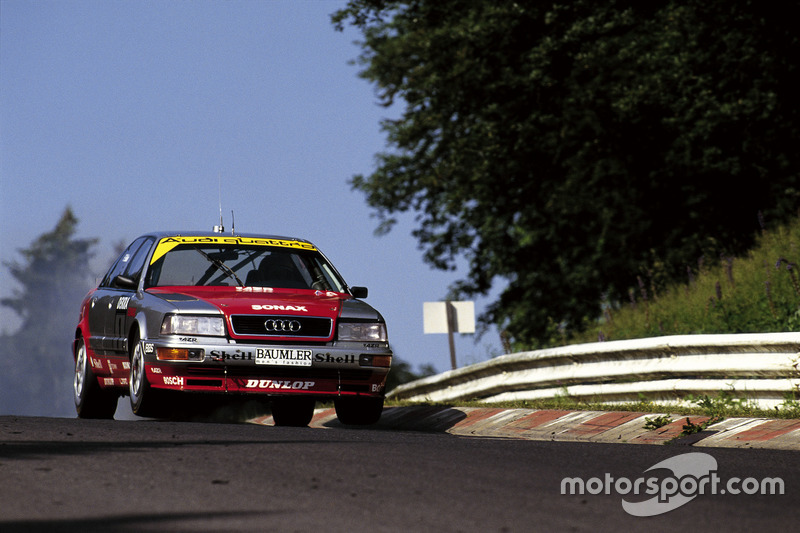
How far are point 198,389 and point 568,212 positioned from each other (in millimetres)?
14248

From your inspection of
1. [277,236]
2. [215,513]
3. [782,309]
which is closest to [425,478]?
[215,513]

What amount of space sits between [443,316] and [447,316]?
0.20ft

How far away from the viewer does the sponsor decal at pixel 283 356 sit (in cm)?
1049

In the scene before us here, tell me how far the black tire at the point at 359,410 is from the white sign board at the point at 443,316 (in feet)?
23.3

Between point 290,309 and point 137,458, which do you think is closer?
point 137,458

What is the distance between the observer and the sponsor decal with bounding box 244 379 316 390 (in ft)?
34.5

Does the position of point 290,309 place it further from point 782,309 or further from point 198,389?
A: point 782,309

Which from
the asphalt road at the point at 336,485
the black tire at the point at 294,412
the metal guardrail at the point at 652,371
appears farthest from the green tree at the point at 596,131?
the asphalt road at the point at 336,485

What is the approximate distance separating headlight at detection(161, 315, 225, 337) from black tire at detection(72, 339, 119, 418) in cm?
199

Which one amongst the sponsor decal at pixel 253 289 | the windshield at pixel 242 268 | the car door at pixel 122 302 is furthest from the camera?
the windshield at pixel 242 268

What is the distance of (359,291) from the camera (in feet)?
39.4

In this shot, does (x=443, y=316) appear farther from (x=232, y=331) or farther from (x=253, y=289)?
(x=232, y=331)

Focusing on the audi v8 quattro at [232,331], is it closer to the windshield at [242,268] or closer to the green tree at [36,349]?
the windshield at [242,268]

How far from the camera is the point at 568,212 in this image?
23625mm
